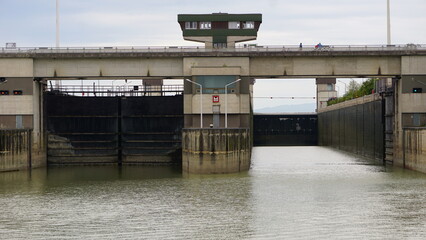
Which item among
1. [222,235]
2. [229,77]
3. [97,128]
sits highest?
[229,77]

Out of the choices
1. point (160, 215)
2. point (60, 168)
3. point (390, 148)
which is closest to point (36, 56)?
point (60, 168)

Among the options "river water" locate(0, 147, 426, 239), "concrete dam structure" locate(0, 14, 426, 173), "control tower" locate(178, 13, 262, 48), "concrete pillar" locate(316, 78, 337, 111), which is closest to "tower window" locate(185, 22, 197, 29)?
"control tower" locate(178, 13, 262, 48)

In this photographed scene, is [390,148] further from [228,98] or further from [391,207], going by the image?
[391,207]

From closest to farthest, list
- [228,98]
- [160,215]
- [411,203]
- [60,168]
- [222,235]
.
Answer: [222,235] → [160,215] → [411,203] → [228,98] → [60,168]

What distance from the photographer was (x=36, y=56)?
5719cm

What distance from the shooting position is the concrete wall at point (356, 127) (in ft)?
215

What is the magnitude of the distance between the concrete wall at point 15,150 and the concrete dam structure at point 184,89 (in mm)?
374

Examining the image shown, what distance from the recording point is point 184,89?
5597 cm

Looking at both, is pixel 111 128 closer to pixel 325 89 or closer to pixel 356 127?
pixel 356 127

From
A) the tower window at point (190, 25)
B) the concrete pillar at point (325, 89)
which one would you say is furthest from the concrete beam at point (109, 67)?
the concrete pillar at point (325, 89)

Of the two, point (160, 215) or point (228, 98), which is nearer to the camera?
point (160, 215)

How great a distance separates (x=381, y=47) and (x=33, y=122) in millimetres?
32206

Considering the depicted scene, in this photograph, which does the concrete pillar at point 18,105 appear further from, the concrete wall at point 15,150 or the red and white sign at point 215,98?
the red and white sign at point 215,98

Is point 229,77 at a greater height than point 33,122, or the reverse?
point 229,77
